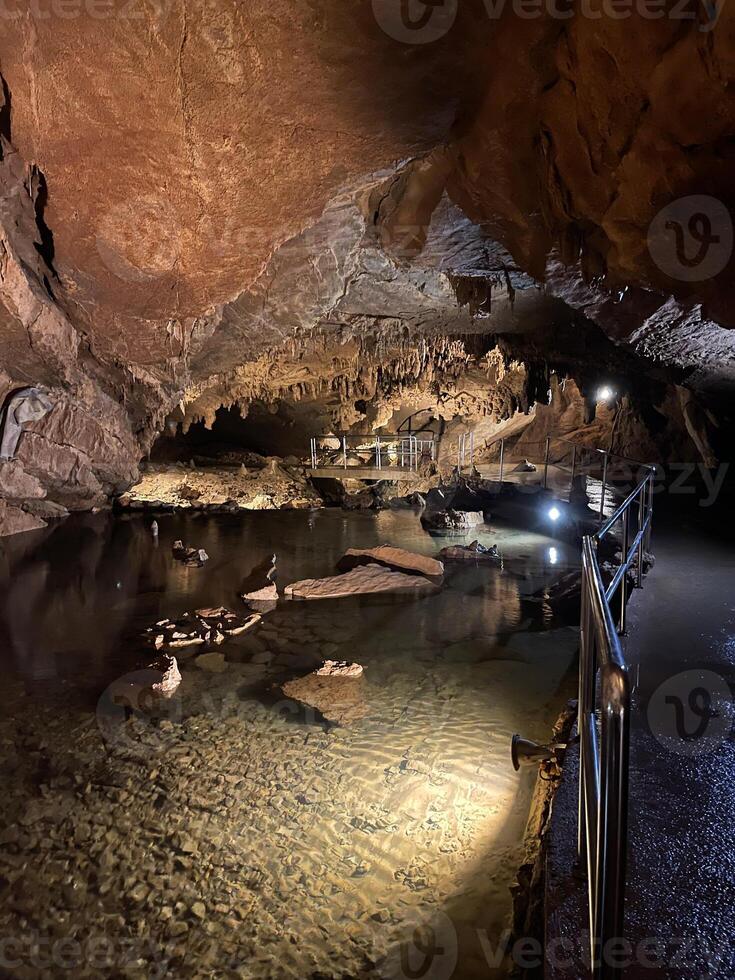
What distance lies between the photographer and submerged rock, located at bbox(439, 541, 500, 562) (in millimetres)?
8125

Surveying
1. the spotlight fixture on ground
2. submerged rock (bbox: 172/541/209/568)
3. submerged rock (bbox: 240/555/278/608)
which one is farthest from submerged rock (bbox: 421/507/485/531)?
the spotlight fixture on ground

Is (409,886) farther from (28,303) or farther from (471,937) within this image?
(28,303)

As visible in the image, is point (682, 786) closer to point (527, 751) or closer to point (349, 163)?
point (527, 751)

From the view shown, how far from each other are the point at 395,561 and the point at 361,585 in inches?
34.8

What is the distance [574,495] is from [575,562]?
288cm

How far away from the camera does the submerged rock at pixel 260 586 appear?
6.37 metres

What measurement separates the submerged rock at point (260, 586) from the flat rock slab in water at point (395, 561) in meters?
0.97

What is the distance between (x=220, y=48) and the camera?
3779 millimetres

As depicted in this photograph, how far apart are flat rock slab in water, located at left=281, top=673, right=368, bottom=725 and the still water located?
97 millimetres

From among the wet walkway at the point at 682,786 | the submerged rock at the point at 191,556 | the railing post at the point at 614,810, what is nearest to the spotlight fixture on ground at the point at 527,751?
the wet walkway at the point at 682,786

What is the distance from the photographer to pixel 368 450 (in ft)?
60.6

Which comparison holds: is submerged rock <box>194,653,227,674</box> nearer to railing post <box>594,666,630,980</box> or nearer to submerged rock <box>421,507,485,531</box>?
railing post <box>594,666,630,980</box>

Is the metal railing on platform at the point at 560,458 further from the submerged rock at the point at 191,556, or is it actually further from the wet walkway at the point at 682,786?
the wet walkway at the point at 682,786

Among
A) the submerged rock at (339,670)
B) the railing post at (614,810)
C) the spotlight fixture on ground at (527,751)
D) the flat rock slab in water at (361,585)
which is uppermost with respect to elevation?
the railing post at (614,810)
